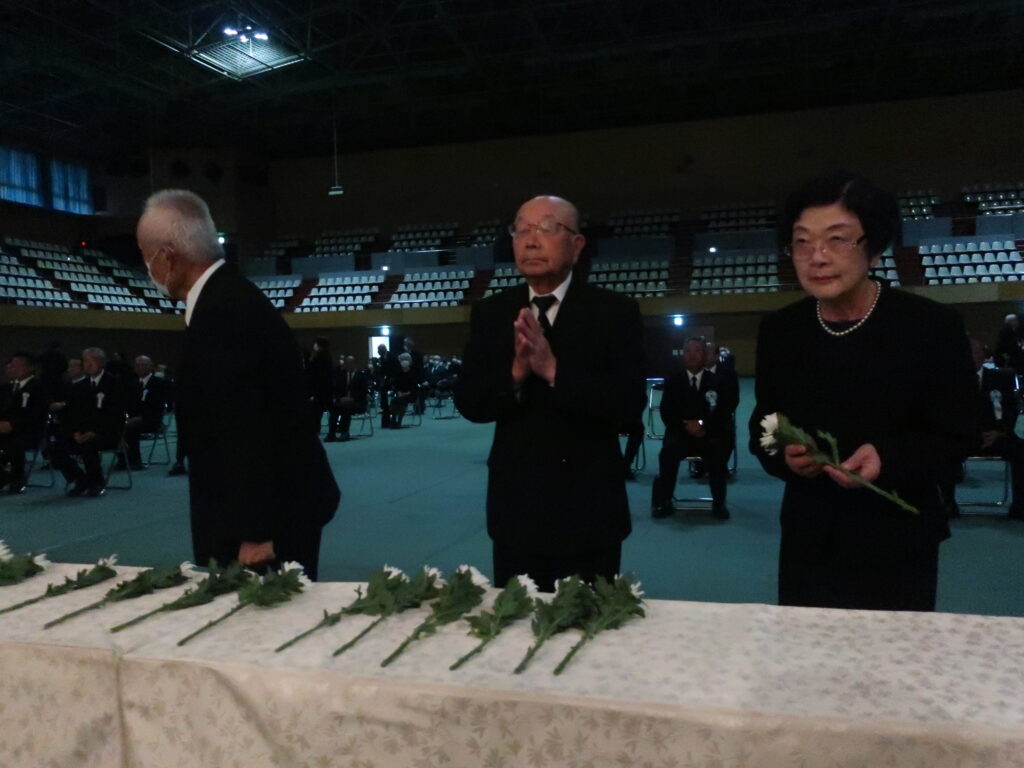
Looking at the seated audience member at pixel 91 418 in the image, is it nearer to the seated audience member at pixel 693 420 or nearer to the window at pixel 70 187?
the seated audience member at pixel 693 420

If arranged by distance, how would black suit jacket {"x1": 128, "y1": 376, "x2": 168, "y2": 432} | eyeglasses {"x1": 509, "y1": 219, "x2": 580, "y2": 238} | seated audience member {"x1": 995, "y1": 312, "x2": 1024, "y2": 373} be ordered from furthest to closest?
seated audience member {"x1": 995, "y1": 312, "x2": 1024, "y2": 373} → black suit jacket {"x1": 128, "y1": 376, "x2": 168, "y2": 432} → eyeglasses {"x1": 509, "y1": 219, "x2": 580, "y2": 238}

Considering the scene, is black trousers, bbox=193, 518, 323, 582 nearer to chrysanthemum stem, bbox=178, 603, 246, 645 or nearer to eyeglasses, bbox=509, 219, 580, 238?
chrysanthemum stem, bbox=178, 603, 246, 645

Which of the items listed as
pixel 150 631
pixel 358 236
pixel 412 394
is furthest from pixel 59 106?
pixel 150 631

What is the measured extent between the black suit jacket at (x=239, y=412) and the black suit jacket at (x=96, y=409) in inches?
232

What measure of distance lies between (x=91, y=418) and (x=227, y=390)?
620 cm

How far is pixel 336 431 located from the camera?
10.9 metres

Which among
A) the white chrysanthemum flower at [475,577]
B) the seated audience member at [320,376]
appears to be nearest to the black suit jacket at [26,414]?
the seated audience member at [320,376]

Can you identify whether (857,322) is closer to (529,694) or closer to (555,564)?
(555,564)

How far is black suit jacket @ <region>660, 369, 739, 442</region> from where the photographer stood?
19.8 feet

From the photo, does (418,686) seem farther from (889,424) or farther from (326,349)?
(326,349)

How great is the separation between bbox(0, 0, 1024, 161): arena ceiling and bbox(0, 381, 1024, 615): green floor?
1000cm

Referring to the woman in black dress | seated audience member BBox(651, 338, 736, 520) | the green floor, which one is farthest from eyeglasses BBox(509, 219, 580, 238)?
seated audience member BBox(651, 338, 736, 520)

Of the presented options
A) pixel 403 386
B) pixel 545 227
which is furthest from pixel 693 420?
pixel 403 386

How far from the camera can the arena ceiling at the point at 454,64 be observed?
14.2 m
